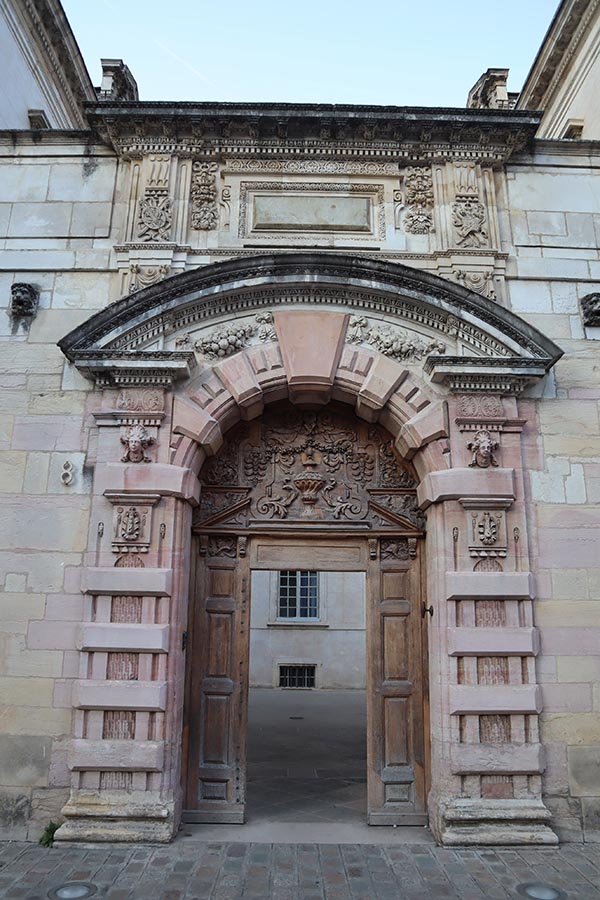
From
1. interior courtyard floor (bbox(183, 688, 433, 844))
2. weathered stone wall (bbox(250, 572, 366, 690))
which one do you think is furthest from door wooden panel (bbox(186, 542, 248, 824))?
weathered stone wall (bbox(250, 572, 366, 690))

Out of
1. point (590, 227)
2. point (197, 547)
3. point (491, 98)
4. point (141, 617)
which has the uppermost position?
point (491, 98)

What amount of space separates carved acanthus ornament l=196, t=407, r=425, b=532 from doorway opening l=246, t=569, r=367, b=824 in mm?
1046

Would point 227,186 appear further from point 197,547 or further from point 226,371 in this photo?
point 197,547

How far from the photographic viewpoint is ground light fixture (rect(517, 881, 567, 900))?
4719 millimetres

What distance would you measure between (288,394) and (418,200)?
2.59 metres

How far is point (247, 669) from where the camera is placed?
6.70m

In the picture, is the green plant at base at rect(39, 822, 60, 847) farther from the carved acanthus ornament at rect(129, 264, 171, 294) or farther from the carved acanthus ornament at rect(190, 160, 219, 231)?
the carved acanthus ornament at rect(190, 160, 219, 231)

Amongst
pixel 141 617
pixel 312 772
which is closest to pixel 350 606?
pixel 312 772

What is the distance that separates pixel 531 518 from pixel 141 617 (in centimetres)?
365

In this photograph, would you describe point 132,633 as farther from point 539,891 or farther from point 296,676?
point 296,676

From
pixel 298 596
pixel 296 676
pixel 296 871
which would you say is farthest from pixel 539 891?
pixel 298 596

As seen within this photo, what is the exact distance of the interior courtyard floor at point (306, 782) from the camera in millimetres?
6016

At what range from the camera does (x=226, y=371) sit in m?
6.62

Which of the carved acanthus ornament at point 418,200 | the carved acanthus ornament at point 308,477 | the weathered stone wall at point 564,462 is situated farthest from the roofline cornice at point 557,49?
the carved acanthus ornament at point 308,477
